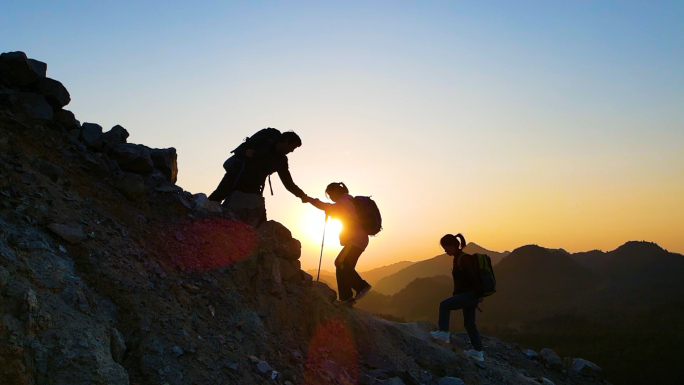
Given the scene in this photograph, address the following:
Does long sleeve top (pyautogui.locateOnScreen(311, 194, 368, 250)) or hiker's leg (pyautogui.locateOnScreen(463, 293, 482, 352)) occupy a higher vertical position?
long sleeve top (pyautogui.locateOnScreen(311, 194, 368, 250))

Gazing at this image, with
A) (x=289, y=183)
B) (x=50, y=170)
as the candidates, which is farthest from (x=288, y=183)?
(x=50, y=170)

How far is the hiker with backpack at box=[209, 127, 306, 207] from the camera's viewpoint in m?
8.05

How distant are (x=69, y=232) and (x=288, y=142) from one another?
3.80 metres

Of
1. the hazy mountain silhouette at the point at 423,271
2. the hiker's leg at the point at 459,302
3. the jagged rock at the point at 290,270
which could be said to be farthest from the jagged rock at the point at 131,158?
the hazy mountain silhouette at the point at 423,271

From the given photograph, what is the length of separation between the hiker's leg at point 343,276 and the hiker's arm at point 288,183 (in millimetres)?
1335

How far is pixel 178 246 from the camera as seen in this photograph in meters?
6.55

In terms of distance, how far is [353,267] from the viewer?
8.80 metres

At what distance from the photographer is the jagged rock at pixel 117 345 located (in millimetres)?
4402

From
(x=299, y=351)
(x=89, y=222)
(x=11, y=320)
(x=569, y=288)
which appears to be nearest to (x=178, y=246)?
(x=89, y=222)

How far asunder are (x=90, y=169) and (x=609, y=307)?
34.2 meters

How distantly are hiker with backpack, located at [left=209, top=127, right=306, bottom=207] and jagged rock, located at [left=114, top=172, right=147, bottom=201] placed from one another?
5.28 ft

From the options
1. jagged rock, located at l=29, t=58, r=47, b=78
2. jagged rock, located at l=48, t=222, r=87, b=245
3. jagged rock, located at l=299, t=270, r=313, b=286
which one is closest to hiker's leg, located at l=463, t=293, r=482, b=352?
jagged rock, located at l=299, t=270, r=313, b=286

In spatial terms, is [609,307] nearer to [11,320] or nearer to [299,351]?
[299,351]

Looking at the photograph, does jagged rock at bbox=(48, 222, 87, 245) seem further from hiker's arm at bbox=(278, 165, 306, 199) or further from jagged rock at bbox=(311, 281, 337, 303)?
jagged rock at bbox=(311, 281, 337, 303)
